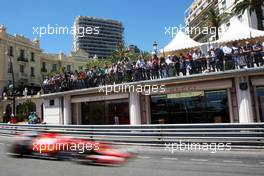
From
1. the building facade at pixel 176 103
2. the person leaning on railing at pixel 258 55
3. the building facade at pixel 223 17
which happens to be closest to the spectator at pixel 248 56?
the person leaning on railing at pixel 258 55

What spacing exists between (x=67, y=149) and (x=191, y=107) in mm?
11022

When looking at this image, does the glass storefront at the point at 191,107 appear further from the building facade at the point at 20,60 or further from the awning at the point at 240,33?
the building facade at the point at 20,60

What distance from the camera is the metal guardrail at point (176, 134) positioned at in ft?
44.6

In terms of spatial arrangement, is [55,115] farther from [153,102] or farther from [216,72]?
[216,72]

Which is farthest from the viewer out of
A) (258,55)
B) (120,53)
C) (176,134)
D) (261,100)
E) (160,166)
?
(120,53)

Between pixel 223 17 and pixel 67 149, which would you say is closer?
pixel 67 149

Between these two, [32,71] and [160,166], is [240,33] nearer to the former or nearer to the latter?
[160,166]

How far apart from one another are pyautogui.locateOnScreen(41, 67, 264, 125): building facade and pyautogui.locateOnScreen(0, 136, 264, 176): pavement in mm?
5760

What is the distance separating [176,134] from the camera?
15125 mm

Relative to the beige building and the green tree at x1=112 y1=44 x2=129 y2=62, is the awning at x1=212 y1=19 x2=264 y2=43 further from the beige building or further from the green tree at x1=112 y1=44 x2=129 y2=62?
the green tree at x1=112 y1=44 x2=129 y2=62

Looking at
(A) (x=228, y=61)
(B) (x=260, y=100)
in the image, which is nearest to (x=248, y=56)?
(A) (x=228, y=61)

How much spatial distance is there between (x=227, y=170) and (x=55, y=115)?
18556mm

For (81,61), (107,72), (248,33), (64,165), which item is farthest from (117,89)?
(81,61)

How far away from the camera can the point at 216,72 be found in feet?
58.5
